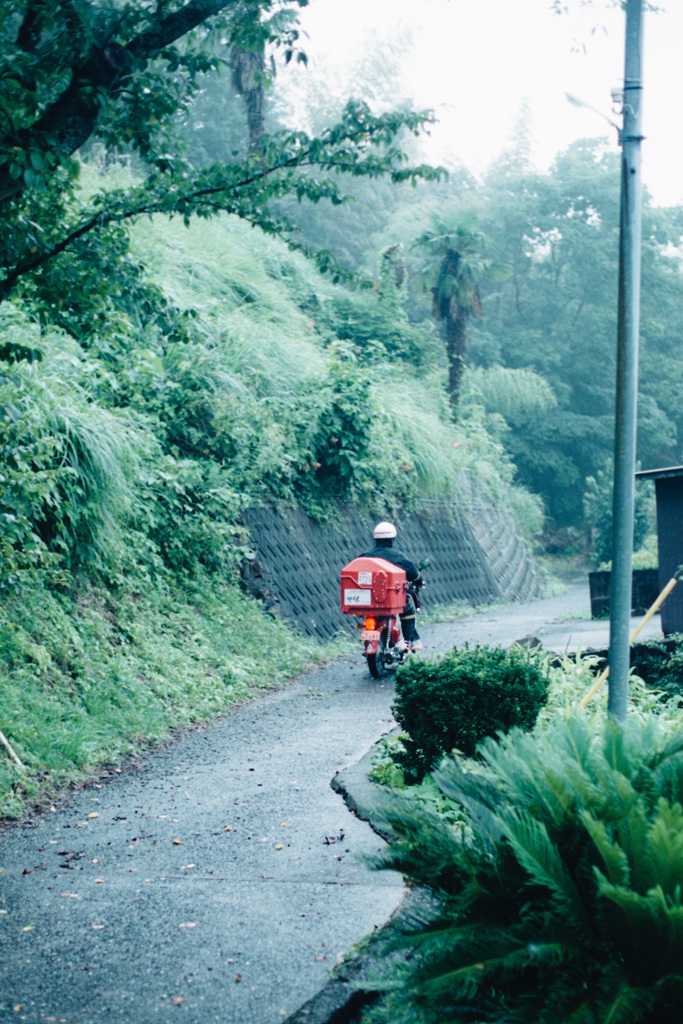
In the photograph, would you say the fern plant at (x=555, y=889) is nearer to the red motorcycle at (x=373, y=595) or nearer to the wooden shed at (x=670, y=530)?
the red motorcycle at (x=373, y=595)

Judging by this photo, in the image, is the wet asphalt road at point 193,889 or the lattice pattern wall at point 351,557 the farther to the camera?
the lattice pattern wall at point 351,557

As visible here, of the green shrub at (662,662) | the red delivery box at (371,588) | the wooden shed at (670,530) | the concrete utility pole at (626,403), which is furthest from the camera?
the wooden shed at (670,530)

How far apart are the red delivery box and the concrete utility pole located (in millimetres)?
5424

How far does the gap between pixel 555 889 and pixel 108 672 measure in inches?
298

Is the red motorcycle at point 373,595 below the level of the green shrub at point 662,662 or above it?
above

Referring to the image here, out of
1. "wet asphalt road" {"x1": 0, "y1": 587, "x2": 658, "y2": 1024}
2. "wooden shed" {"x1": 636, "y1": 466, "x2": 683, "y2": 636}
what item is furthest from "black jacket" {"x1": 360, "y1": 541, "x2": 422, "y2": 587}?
"wooden shed" {"x1": 636, "y1": 466, "x2": 683, "y2": 636}

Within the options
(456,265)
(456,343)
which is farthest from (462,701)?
(456,343)

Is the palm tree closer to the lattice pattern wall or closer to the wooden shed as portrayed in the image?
the lattice pattern wall

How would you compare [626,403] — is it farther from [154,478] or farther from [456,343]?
[456,343]

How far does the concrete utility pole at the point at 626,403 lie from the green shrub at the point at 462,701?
2.00ft

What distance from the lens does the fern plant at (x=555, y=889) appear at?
2504 mm

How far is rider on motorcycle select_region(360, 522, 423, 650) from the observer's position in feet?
41.1

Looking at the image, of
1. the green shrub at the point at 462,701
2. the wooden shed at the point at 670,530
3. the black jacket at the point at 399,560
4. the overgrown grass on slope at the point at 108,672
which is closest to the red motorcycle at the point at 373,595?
the black jacket at the point at 399,560

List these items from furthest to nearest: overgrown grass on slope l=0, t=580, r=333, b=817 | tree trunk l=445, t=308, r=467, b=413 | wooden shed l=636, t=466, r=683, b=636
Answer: tree trunk l=445, t=308, r=467, b=413 < wooden shed l=636, t=466, r=683, b=636 < overgrown grass on slope l=0, t=580, r=333, b=817
